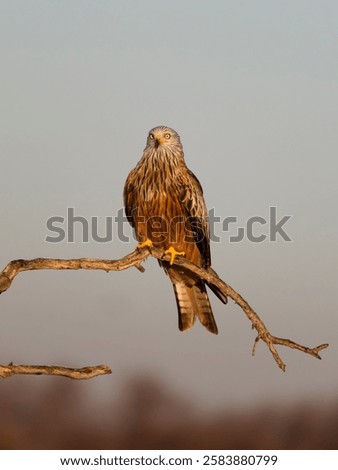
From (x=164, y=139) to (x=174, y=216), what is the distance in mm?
1055

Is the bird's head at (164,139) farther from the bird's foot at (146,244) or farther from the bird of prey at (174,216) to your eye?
the bird's foot at (146,244)

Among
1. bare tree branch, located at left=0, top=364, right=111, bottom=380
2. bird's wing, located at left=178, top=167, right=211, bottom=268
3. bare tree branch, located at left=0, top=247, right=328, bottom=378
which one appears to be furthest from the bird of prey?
bare tree branch, located at left=0, top=364, right=111, bottom=380

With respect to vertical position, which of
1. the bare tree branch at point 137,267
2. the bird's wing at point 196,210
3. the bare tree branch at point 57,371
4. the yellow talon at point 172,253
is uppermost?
the bird's wing at point 196,210

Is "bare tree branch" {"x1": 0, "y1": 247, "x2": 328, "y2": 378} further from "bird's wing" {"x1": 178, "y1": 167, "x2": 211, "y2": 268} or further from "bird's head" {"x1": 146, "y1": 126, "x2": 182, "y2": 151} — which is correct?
"bird's head" {"x1": 146, "y1": 126, "x2": 182, "y2": 151}

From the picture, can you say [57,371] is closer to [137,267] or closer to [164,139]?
[137,267]

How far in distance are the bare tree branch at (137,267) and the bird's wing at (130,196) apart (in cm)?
81

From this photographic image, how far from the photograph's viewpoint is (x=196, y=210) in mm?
9023

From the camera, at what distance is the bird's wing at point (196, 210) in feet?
29.6

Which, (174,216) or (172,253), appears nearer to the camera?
(172,253)

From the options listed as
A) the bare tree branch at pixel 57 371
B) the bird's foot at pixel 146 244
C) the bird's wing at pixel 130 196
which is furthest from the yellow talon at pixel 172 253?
the bare tree branch at pixel 57 371

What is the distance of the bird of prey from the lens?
902 cm

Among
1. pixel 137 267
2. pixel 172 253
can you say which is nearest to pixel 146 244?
pixel 172 253

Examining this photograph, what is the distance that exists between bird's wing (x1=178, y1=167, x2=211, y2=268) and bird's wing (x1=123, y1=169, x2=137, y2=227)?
55 cm
